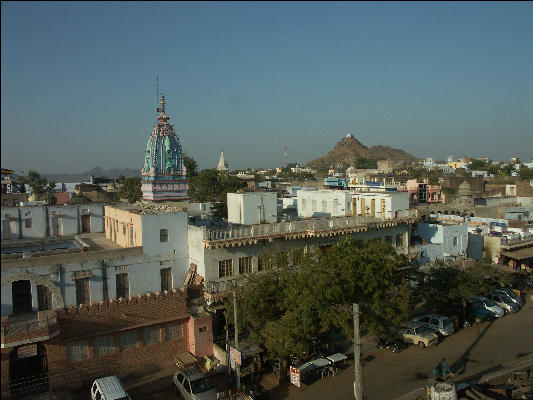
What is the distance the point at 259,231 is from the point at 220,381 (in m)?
8.62

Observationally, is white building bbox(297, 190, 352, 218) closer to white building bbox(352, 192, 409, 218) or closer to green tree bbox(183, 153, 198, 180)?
white building bbox(352, 192, 409, 218)

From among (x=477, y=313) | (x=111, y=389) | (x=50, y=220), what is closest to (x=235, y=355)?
(x=111, y=389)

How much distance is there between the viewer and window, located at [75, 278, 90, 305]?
22.7 metres

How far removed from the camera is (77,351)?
19375mm

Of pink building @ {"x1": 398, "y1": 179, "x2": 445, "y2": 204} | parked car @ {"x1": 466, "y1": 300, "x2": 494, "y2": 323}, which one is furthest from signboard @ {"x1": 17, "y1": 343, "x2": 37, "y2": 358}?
pink building @ {"x1": 398, "y1": 179, "x2": 445, "y2": 204}

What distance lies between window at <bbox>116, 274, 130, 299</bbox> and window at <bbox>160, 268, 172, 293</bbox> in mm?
2012

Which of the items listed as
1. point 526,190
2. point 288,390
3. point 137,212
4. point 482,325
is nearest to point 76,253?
point 137,212

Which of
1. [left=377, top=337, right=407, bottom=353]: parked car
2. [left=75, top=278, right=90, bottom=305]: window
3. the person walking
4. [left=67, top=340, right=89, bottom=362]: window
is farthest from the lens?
[left=377, top=337, right=407, bottom=353]: parked car

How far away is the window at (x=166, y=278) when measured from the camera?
83.5 ft

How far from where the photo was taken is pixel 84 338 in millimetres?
19391

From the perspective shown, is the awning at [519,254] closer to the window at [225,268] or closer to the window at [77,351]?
the window at [225,268]

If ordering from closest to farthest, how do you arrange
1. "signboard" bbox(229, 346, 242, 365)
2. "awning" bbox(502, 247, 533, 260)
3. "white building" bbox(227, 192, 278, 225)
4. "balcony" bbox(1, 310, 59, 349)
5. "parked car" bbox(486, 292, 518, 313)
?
1. "balcony" bbox(1, 310, 59, 349)
2. "signboard" bbox(229, 346, 242, 365)
3. "parked car" bbox(486, 292, 518, 313)
4. "white building" bbox(227, 192, 278, 225)
5. "awning" bbox(502, 247, 533, 260)

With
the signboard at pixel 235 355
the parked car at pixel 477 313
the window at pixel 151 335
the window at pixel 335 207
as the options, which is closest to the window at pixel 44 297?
the window at pixel 151 335

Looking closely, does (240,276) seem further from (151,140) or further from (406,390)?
(151,140)
